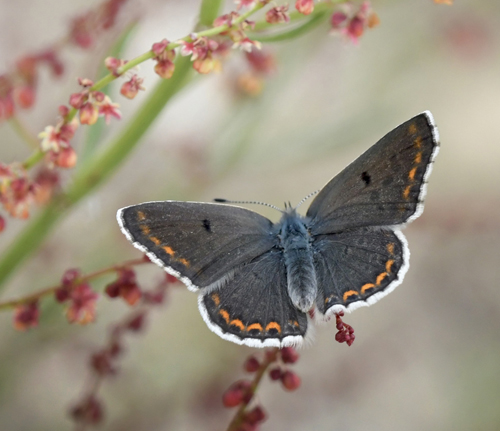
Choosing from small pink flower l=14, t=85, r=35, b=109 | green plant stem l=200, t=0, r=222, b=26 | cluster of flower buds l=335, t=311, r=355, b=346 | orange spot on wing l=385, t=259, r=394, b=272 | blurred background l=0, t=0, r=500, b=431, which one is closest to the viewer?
cluster of flower buds l=335, t=311, r=355, b=346

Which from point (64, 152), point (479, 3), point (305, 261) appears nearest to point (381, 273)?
point (305, 261)

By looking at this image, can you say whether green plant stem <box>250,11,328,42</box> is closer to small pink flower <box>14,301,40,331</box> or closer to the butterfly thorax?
the butterfly thorax

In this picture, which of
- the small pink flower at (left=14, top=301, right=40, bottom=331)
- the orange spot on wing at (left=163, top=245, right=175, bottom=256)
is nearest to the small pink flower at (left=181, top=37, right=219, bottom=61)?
the orange spot on wing at (left=163, top=245, right=175, bottom=256)

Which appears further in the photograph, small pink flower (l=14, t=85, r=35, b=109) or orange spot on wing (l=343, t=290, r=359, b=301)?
small pink flower (l=14, t=85, r=35, b=109)

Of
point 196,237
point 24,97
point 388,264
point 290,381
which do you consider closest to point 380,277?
point 388,264

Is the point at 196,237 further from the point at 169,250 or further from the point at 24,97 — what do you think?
the point at 24,97
